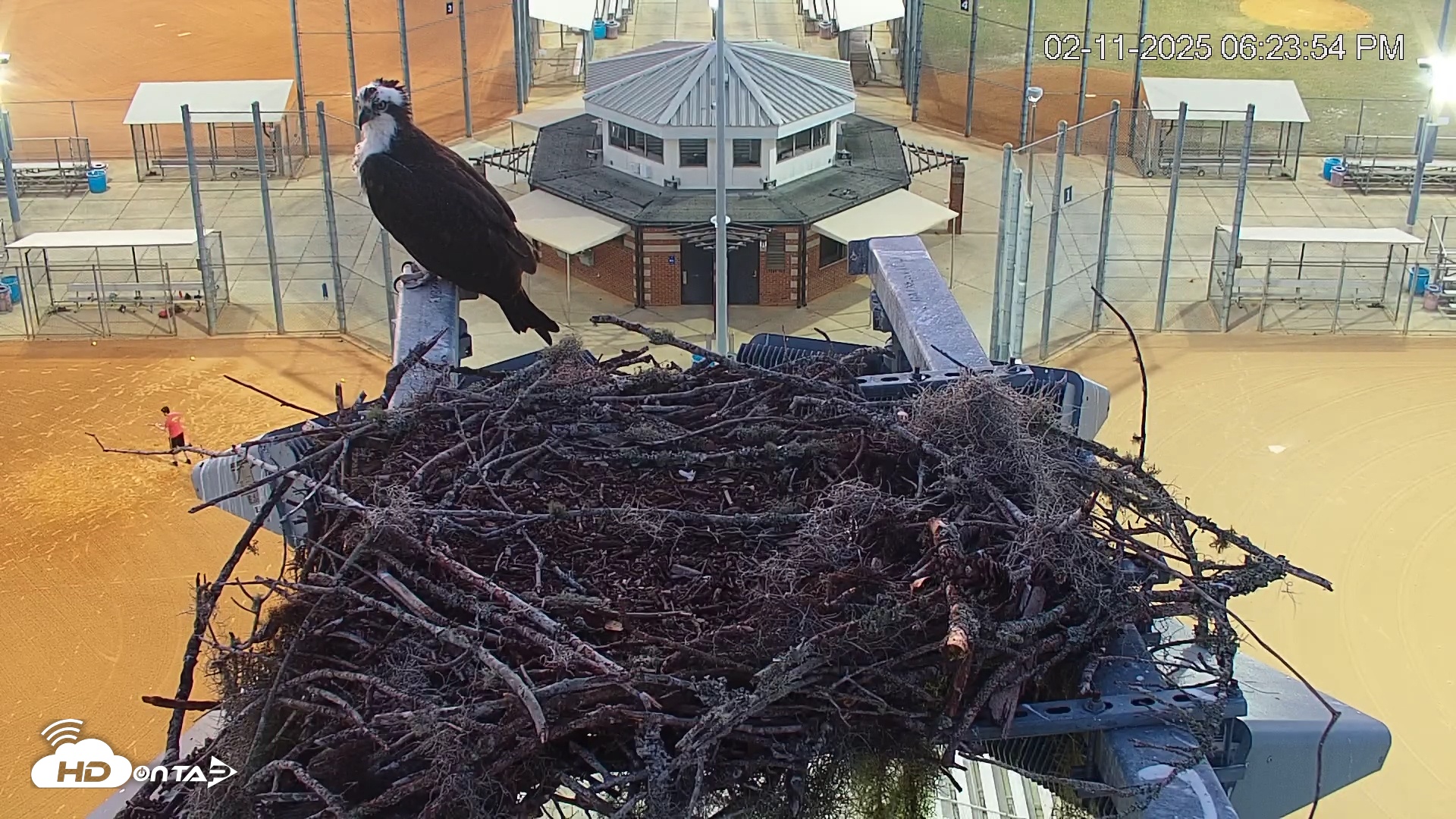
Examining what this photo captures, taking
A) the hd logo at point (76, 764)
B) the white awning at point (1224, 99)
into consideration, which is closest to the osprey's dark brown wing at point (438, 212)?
the hd logo at point (76, 764)

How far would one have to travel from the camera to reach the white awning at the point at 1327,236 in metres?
21.5

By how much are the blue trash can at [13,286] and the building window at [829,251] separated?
11873 mm

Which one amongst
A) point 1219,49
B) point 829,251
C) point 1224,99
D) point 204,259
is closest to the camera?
point 204,259

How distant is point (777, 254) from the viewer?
2267 centimetres

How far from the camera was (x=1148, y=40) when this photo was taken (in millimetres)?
34781

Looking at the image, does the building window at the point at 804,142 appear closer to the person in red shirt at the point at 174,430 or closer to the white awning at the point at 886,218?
the white awning at the point at 886,218

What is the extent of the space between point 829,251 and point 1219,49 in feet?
52.0

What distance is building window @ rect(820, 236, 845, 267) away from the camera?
23062mm

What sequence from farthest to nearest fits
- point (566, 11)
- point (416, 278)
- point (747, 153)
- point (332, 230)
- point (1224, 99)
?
point (566, 11) → point (1224, 99) → point (747, 153) → point (332, 230) → point (416, 278)

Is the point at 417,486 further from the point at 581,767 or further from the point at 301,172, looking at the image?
the point at 301,172

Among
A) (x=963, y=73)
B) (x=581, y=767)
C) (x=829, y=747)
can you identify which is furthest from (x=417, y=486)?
(x=963, y=73)

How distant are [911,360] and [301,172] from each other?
22.4 meters

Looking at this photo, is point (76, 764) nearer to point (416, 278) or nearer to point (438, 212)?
point (416, 278)

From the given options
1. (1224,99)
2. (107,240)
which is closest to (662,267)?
(107,240)
